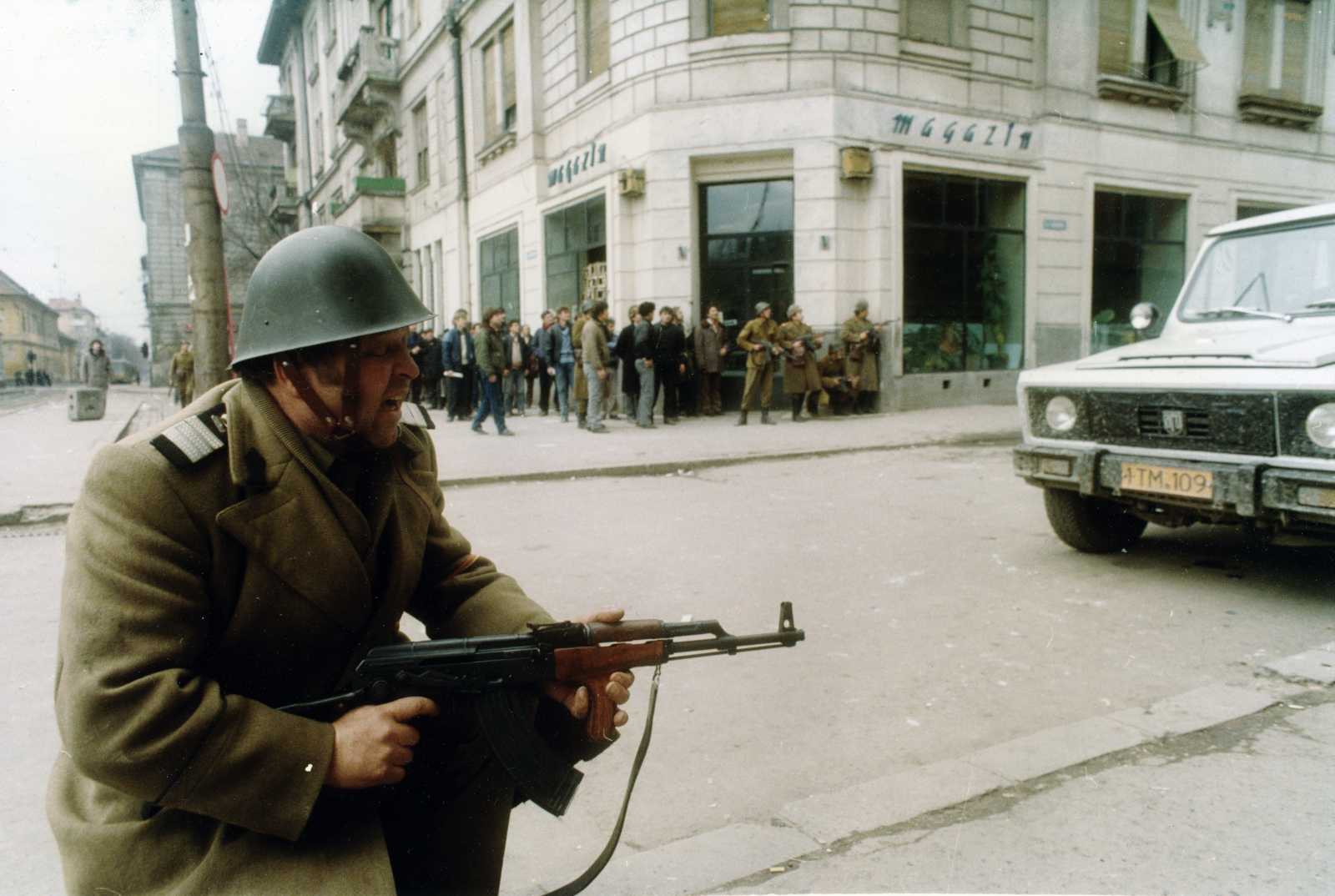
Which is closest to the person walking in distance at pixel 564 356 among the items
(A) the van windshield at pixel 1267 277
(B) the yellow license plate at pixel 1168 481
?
(A) the van windshield at pixel 1267 277

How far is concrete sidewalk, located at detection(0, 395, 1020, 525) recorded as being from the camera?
30.6 ft

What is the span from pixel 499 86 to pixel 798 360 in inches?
429

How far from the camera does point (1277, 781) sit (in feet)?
9.44

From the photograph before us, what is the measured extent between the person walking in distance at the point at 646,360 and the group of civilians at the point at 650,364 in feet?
0.05

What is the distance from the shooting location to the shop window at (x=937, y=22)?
49.7ft

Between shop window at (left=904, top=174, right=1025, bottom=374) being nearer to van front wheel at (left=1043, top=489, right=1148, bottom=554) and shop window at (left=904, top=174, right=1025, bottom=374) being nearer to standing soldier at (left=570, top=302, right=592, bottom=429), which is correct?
standing soldier at (left=570, top=302, right=592, bottom=429)

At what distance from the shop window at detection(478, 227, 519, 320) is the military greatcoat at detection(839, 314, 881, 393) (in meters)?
8.20

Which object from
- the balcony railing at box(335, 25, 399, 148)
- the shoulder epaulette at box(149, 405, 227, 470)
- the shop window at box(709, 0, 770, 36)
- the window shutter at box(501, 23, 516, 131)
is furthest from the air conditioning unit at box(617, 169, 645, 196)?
the balcony railing at box(335, 25, 399, 148)

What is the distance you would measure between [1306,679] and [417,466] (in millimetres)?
3682

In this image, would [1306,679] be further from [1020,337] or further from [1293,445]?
[1020,337]

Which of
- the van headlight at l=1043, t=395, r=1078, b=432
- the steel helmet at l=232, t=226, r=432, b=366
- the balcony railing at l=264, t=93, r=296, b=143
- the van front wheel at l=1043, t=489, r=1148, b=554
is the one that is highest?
the balcony railing at l=264, t=93, r=296, b=143

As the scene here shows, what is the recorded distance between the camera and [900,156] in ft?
49.1

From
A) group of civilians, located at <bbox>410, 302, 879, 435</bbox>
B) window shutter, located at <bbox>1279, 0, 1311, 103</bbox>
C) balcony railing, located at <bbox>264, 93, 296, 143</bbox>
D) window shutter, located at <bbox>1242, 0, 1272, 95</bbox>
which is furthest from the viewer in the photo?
balcony railing, located at <bbox>264, 93, 296, 143</bbox>

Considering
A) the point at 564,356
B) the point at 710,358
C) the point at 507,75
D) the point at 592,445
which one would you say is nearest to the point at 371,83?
the point at 507,75
